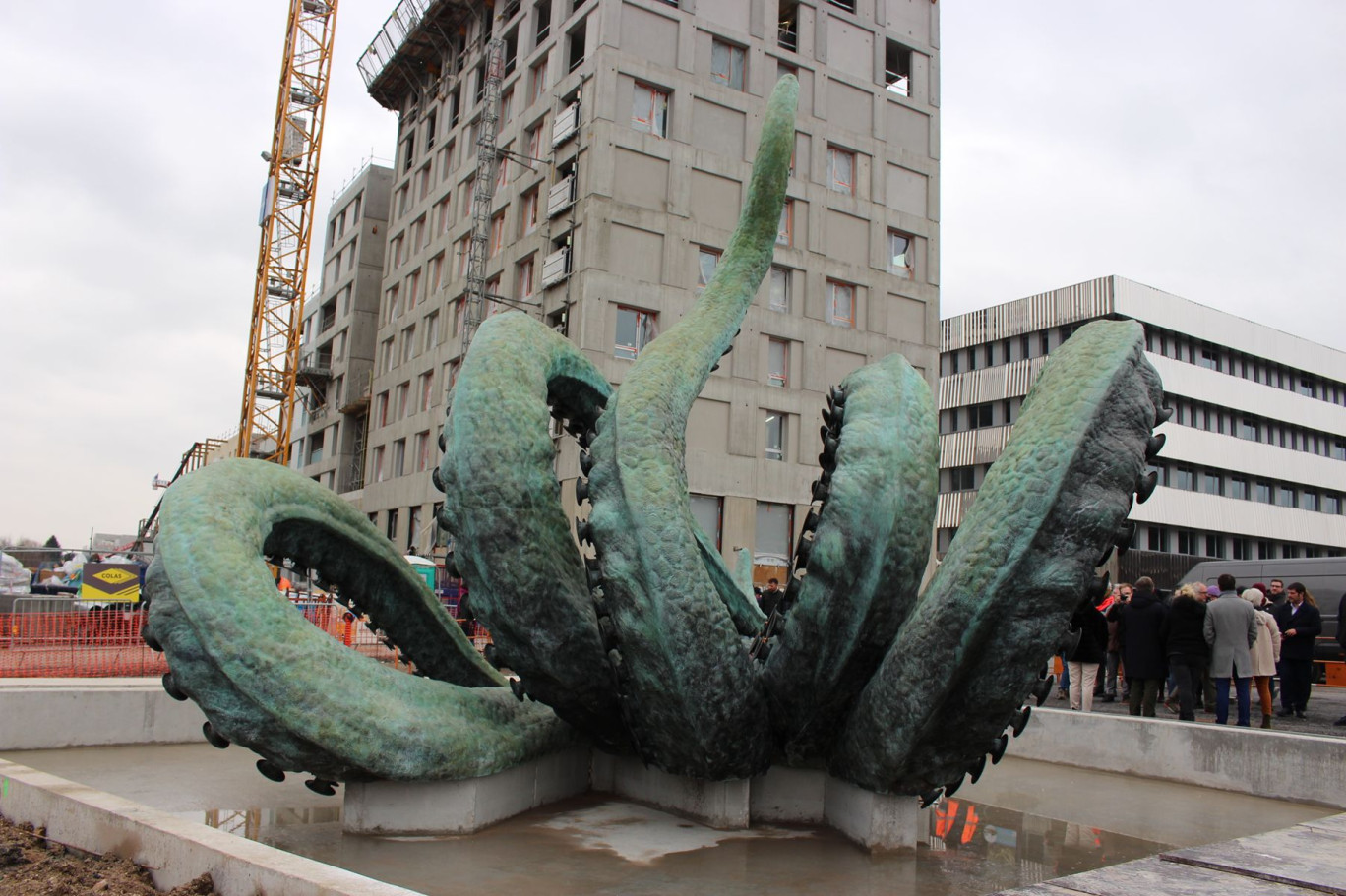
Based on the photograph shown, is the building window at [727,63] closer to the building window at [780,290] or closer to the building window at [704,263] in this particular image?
the building window at [704,263]

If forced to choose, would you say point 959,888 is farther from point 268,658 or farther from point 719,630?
point 268,658

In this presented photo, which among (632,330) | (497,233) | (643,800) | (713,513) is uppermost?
(497,233)

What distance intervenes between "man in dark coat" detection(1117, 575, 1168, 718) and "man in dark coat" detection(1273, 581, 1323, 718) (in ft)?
8.16

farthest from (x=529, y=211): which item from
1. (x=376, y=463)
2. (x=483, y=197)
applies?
(x=376, y=463)

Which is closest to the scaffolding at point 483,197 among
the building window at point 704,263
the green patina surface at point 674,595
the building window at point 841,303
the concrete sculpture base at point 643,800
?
the building window at point 704,263

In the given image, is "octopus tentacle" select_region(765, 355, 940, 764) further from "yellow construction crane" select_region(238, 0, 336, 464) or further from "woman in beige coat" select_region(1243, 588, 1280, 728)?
"yellow construction crane" select_region(238, 0, 336, 464)

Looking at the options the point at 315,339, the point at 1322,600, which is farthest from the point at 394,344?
the point at 1322,600

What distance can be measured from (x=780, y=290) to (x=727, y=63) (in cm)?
793

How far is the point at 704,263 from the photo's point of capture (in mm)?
33906

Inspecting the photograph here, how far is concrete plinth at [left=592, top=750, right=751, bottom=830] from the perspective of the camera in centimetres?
605

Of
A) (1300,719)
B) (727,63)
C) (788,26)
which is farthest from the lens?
(788,26)

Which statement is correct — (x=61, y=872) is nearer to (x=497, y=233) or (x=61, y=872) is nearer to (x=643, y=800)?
(x=643, y=800)

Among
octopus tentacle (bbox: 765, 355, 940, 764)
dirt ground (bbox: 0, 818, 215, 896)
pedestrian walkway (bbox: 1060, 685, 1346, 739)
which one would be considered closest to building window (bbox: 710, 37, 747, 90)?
pedestrian walkway (bbox: 1060, 685, 1346, 739)

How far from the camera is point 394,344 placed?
4625 cm
